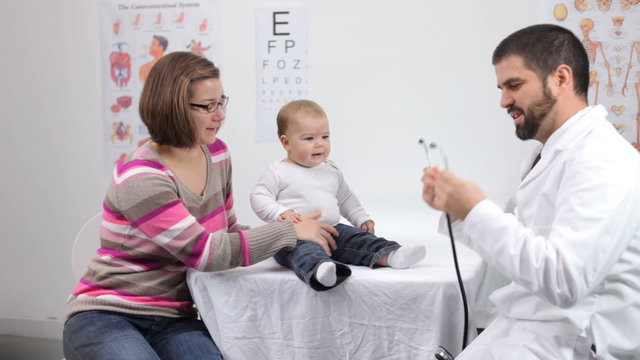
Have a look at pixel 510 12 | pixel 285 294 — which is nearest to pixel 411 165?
pixel 510 12

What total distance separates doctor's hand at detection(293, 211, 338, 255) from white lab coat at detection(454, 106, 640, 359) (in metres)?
0.44

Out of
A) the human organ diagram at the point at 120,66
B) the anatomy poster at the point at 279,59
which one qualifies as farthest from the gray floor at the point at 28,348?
the anatomy poster at the point at 279,59

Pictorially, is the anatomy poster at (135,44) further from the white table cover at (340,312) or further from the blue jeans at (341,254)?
the white table cover at (340,312)

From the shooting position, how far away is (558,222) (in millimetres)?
1178

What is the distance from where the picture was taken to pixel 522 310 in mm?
1320

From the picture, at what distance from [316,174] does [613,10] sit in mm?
1357

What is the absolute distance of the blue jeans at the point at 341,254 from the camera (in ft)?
4.91

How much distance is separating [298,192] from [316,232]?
274 millimetres

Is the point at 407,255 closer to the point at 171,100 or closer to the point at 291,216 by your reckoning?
the point at 291,216

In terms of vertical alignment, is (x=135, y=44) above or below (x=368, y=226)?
above

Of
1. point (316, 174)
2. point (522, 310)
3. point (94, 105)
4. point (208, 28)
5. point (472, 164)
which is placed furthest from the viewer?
point (94, 105)

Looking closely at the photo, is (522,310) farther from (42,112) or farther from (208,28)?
(42,112)

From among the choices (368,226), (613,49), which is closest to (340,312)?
(368,226)

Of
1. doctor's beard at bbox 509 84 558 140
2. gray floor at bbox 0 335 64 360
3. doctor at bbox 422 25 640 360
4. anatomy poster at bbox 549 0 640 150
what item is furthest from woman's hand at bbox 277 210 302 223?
gray floor at bbox 0 335 64 360
